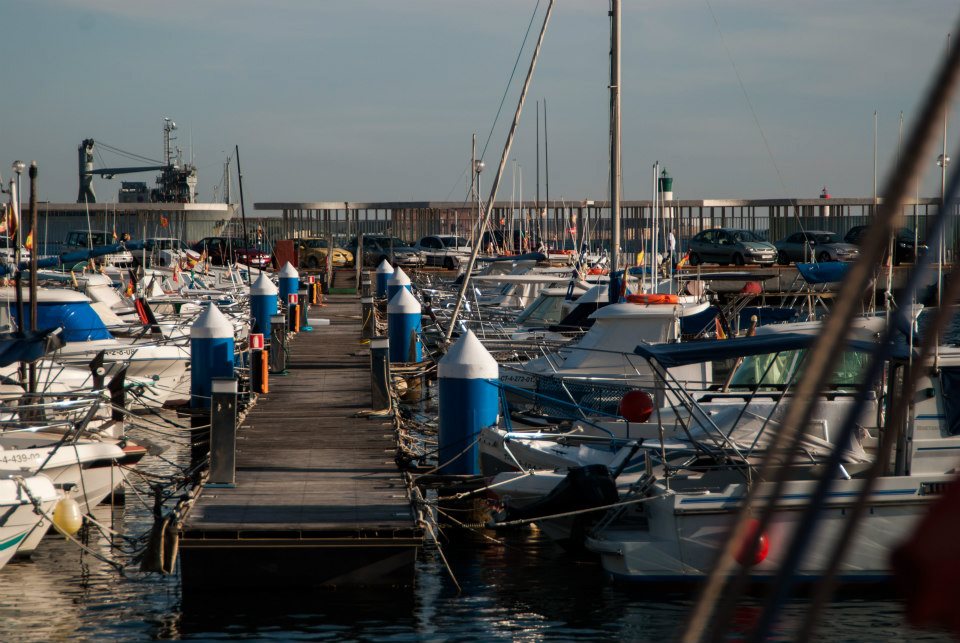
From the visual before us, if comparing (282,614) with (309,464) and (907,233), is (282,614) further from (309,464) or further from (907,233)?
(907,233)

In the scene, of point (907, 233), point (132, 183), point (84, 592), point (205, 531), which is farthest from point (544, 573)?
point (132, 183)

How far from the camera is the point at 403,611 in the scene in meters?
10.8

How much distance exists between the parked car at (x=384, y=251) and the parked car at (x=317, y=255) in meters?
0.70

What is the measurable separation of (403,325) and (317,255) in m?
32.0

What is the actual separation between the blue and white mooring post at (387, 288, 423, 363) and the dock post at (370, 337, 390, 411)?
15.3 ft

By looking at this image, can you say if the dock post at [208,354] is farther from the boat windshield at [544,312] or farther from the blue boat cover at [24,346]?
the boat windshield at [544,312]

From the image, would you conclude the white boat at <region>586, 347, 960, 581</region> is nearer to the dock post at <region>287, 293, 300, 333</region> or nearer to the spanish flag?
the spanish flag

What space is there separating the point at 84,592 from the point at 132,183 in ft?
298

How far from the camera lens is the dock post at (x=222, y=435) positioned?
12.2 meters

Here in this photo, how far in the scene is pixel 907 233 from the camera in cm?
4703

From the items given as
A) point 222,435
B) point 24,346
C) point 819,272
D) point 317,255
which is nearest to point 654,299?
point 819,272

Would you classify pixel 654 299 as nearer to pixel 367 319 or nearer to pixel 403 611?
pixel 403 611

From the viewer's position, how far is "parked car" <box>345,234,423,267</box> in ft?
173

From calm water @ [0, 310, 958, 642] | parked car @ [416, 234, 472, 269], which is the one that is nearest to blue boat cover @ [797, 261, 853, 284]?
calm water @ [0, 310, 958, 642]
